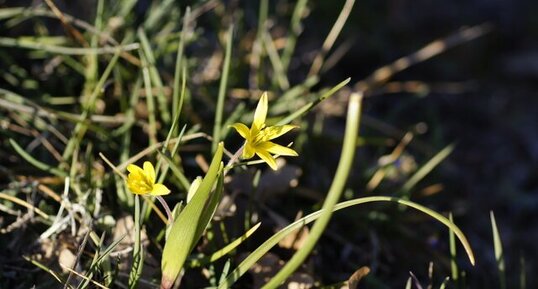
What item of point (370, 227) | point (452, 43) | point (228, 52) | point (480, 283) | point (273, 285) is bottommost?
point (480, 283)

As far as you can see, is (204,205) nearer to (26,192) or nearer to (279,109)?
(26,192)

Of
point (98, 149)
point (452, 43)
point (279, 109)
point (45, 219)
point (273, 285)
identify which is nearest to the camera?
point (273, 285)

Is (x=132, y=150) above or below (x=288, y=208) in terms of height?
above

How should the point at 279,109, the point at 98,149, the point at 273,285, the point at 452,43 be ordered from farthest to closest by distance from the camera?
the point at 452,43, the point at 279,109, the point at 98,149, the point at 273,285

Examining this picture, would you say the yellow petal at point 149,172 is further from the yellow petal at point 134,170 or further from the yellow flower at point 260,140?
the yellow flower at point 260,140

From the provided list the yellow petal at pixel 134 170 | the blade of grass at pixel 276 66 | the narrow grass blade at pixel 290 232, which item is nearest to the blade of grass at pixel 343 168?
the narrow grass blade at pixel 290 232

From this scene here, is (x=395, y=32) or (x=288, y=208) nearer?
(x=288, y=208)

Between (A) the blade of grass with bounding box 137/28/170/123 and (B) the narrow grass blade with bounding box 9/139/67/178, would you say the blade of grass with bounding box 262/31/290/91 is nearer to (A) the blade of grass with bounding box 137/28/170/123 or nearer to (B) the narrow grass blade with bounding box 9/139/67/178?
(A) the blade of grass with bounding box 137/28/170/123

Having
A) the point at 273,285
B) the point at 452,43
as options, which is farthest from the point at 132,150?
the point at 452,43
